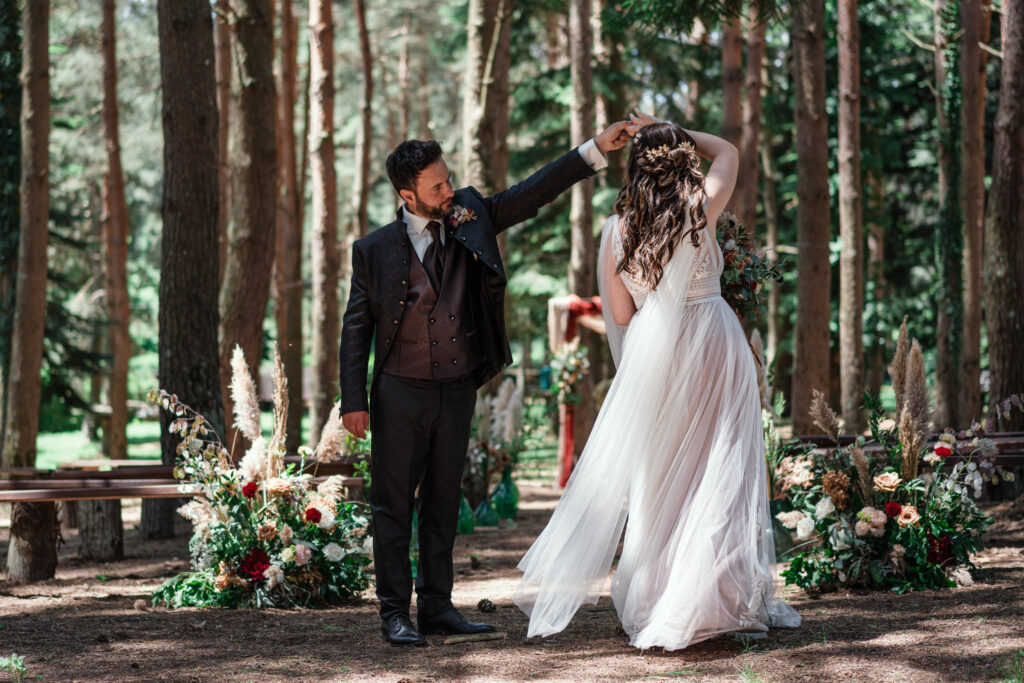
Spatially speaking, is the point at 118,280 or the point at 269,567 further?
the point at 118,280

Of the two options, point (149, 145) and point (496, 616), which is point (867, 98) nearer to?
point (149, 145)

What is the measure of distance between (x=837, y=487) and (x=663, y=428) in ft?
5.81

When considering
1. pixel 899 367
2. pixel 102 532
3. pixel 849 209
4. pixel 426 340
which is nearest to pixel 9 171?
pixel 102 532

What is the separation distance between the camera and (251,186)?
958cm

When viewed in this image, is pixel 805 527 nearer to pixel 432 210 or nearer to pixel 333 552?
pixel 333 552

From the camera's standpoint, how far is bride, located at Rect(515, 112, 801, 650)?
4.28 metres

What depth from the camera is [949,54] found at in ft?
42.3

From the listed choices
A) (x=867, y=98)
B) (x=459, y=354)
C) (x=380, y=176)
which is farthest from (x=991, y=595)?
(x=380, y=176)

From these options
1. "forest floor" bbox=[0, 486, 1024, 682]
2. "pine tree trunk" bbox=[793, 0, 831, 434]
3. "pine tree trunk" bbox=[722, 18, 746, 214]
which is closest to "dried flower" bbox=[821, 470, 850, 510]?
"forest floor" bbox=[0, 486, 1024, 682]

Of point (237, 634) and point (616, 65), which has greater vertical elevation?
point (616, 65)

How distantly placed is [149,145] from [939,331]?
17.1 meters

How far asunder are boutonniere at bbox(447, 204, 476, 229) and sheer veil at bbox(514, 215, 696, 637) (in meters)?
0.62

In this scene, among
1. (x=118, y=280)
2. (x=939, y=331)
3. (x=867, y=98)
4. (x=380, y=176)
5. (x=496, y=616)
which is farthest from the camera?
(x=380, y=176)

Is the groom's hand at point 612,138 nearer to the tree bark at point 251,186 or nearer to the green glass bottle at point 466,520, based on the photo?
the green glass bottle at point 466,520
